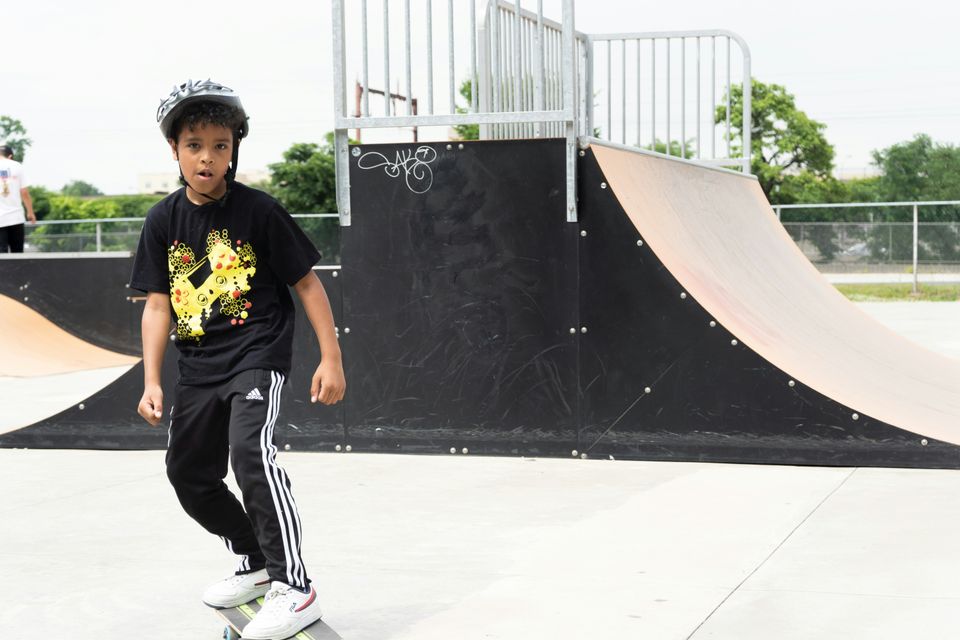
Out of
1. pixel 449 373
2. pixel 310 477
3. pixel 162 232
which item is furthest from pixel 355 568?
pixel 449 373

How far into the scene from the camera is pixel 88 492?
5.74 metres

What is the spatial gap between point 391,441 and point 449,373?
1.56 feet

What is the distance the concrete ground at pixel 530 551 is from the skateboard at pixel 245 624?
11 cm

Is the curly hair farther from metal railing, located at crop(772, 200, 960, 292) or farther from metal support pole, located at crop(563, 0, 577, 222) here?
metal railing, located at crop(772, 200, 960, 292)

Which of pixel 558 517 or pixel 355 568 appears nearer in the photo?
pixel 355 568

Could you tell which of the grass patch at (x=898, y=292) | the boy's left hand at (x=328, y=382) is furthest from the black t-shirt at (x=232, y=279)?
the grass patch at (x=898, y=292)

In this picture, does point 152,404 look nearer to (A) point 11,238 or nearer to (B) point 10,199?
(B) point 10,199

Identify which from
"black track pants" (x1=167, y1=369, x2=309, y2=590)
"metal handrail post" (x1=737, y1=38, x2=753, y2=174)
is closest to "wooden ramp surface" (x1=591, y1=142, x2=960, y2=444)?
"metal handrail post" (x1=737, y1=38, x2=753, y2=174)

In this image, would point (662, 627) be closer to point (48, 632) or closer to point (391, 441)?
point (48, 632)

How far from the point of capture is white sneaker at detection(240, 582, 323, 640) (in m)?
3.23

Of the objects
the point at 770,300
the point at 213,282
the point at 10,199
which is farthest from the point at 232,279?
the point at 10,199

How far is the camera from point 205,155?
133 inches

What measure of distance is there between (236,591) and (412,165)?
3.30 metres

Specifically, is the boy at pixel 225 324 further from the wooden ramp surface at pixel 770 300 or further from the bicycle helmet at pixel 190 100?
the wooden ramp surface at pixel 770 300
